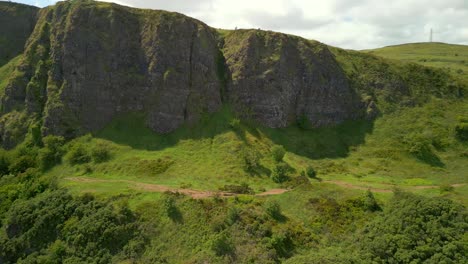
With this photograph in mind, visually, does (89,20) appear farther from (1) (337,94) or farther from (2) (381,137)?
(2) (381,137)

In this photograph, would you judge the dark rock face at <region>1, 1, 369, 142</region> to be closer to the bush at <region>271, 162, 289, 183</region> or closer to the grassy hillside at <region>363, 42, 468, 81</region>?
the bush at <region>271, 162, 289, 183</region>

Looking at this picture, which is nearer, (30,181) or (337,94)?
(30,181)

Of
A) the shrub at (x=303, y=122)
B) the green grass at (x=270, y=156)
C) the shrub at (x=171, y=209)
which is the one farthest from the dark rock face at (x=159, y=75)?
the shrub at (x=171, y=209)

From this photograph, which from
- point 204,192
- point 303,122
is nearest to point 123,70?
point 204,192

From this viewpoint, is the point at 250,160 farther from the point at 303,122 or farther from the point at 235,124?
the point at 303,122

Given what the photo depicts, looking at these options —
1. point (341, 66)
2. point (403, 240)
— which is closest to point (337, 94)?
point (341, 66)

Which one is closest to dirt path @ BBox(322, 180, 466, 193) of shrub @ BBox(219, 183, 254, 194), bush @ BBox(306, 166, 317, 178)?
bush @ BBox(306, 166, 317, 178)
